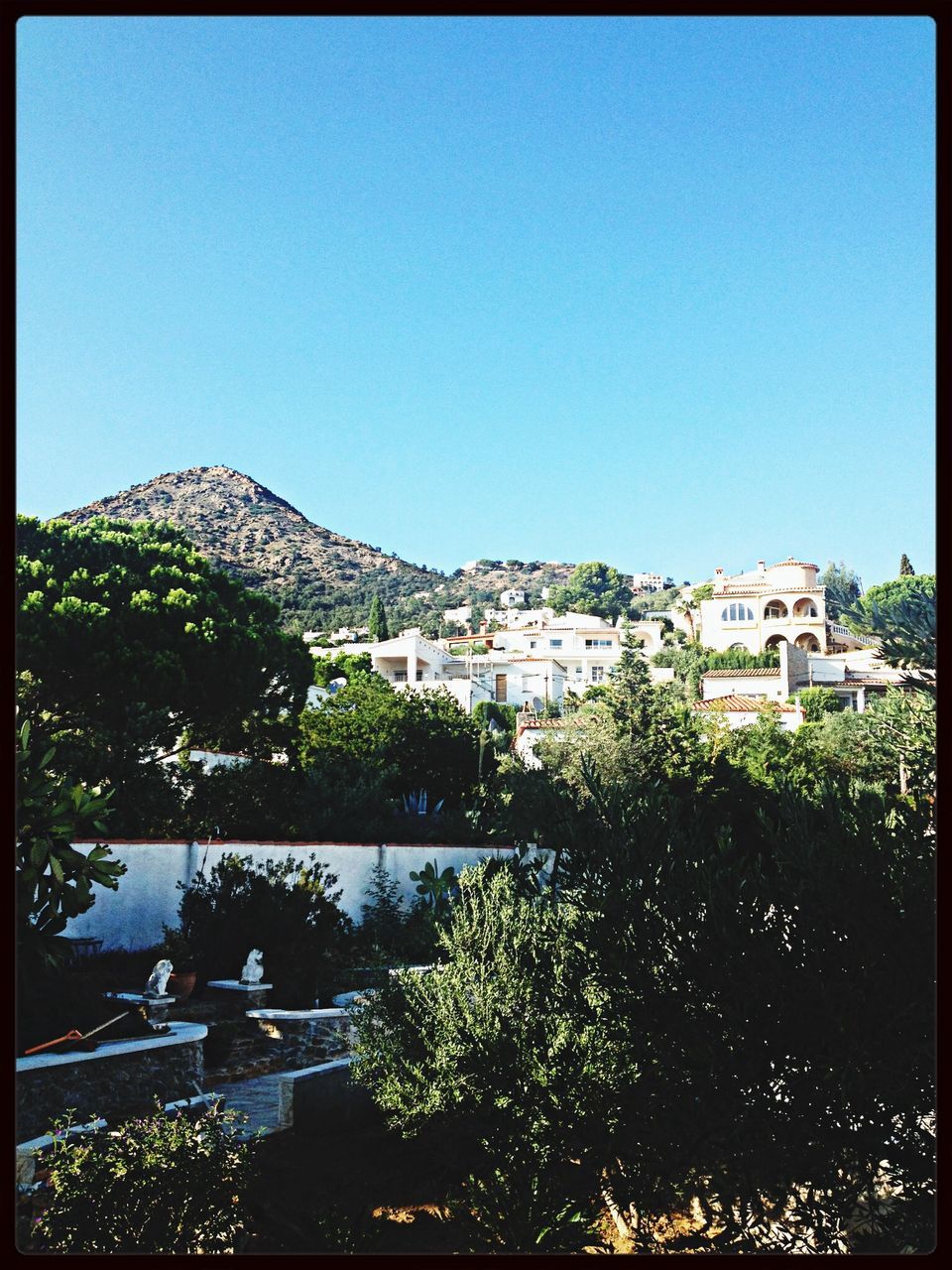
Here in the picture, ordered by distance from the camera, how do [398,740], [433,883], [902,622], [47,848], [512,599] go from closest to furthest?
[902,622], [47,848], [433,883], [398,740], [512,599]

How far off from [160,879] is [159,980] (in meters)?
1.93

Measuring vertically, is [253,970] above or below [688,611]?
below

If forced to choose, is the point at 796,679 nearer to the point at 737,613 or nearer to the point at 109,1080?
the point at 737,613

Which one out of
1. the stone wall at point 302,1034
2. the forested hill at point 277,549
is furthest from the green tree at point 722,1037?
the forested hill at point 277,549

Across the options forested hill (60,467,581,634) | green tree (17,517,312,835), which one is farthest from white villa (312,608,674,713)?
green tree (17,517,312,835)

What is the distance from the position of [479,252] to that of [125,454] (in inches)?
108

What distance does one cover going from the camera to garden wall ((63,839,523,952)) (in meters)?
8.89

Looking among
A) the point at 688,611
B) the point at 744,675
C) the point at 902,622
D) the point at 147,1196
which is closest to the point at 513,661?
the point at 744,675

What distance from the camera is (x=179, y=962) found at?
8.80 metres

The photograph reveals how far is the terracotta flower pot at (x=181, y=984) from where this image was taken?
8258mm

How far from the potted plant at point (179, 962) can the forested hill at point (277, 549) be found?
4199cm
